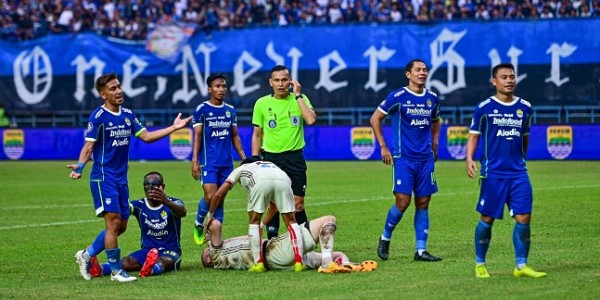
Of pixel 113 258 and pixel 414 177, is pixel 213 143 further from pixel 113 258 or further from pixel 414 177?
pixel 113 258

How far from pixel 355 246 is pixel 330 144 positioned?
74.3 ft

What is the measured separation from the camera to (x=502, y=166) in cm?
1212

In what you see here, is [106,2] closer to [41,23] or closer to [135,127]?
[41,23]

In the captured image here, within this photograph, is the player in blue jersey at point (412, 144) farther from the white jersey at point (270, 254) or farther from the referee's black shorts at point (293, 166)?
the referee's black shorts at point (293, 166)

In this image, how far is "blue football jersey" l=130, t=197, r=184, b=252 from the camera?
1382 centimetres

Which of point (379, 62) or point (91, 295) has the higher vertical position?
point (379, 62)

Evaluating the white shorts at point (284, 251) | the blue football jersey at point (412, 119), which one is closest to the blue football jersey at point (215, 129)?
the blue football jersey at point (412, 119)

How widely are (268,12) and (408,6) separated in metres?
4.96

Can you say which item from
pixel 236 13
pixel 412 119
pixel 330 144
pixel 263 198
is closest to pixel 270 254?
pixel 263 198

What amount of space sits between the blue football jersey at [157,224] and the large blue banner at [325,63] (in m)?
23.8

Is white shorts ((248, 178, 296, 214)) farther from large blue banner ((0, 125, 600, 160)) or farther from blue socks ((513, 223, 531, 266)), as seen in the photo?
large blue banner ((0, 125, 600, 160))

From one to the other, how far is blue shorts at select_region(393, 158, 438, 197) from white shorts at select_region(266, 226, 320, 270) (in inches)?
55.8

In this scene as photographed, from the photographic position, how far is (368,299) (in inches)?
431

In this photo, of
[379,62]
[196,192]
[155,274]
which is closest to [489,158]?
[155,274]
